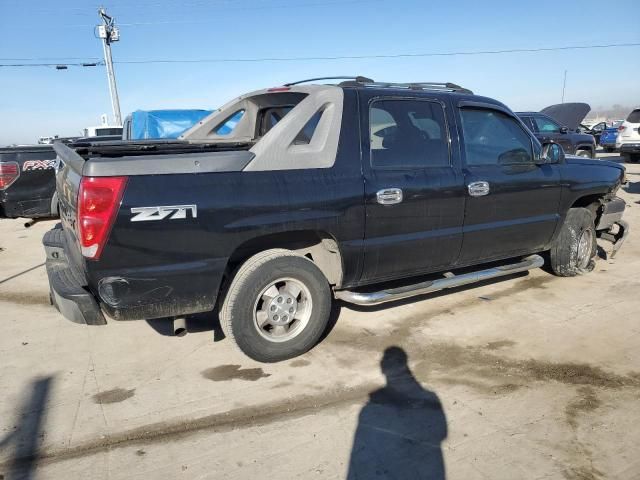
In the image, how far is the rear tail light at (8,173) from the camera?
6.86 metres

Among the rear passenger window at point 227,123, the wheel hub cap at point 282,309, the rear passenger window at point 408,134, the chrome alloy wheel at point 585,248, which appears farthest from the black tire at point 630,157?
the wheel hub cap at point 282,309

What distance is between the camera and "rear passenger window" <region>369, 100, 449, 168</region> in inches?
147

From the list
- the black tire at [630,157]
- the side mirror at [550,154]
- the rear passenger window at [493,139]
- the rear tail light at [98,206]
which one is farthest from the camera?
the black tire at [630,157]

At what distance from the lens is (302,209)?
10.9 ft

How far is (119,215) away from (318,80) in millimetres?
2110

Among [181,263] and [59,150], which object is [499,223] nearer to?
[181,263]

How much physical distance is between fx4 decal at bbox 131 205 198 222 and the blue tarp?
326 inches

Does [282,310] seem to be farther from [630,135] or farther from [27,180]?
[630,135]

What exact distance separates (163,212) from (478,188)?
101 inches

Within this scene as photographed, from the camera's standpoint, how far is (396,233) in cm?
376

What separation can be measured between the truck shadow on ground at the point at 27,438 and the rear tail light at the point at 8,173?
15.3 feet

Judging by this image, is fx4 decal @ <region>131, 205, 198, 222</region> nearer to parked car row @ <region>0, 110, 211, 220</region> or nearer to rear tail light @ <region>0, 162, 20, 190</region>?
parked car row @ <region>0, 110, 211, 220</region>

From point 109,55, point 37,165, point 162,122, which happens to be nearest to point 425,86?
point 37,165

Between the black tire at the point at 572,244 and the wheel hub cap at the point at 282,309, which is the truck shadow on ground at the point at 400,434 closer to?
the wheel hub cap at the point at 282,309
